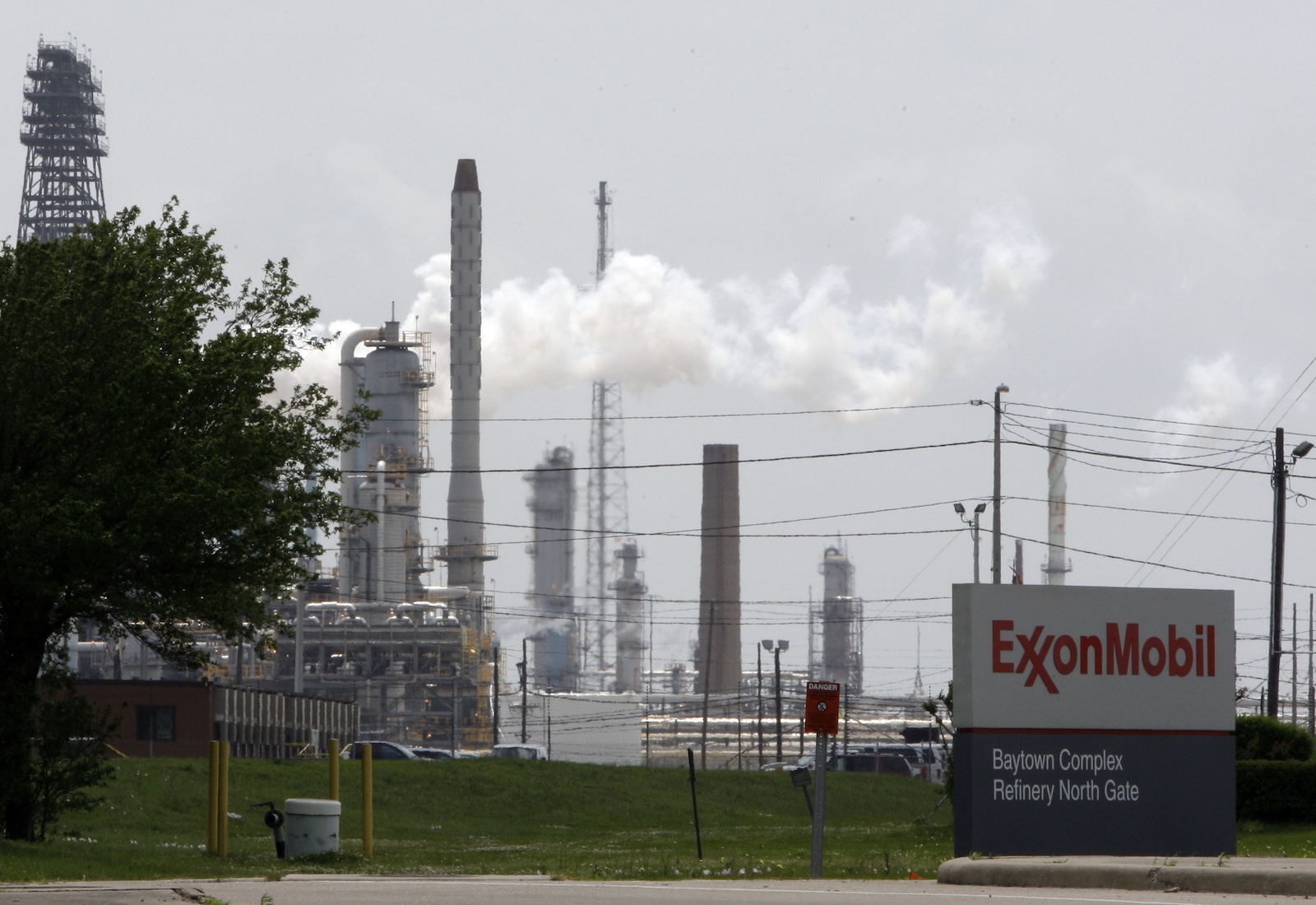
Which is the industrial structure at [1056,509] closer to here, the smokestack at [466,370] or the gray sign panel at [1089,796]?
the smokestack at [466,370]

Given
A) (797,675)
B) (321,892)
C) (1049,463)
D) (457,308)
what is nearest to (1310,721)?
(1049,463)

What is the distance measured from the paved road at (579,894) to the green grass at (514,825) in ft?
5.88

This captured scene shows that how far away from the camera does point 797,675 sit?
133500 mm

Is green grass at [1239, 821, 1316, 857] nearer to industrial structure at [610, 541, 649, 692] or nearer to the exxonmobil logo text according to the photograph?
the exxonmobil logo text

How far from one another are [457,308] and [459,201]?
239 inches

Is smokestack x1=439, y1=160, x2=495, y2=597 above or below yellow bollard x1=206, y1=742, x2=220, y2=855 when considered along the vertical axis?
above

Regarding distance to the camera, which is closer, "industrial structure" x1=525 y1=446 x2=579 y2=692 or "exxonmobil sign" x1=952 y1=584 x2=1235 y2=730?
"exxonmobil sign" x1=952 y1=584 x2=1235 y2=730

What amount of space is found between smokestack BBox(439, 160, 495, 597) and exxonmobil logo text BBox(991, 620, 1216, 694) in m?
71.8

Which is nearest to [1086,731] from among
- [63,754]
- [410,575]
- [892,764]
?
[63,754]

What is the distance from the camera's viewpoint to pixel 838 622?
146750mm

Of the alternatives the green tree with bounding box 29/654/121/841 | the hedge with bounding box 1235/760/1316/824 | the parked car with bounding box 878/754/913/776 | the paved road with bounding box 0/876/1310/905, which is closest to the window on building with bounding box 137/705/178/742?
the green tree with bounding box 29/654/121/841

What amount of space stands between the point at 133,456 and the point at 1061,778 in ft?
38.0

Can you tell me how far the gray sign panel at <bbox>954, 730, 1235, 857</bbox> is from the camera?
17.1 metres

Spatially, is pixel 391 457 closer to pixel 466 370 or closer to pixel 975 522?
pixel 466 370
